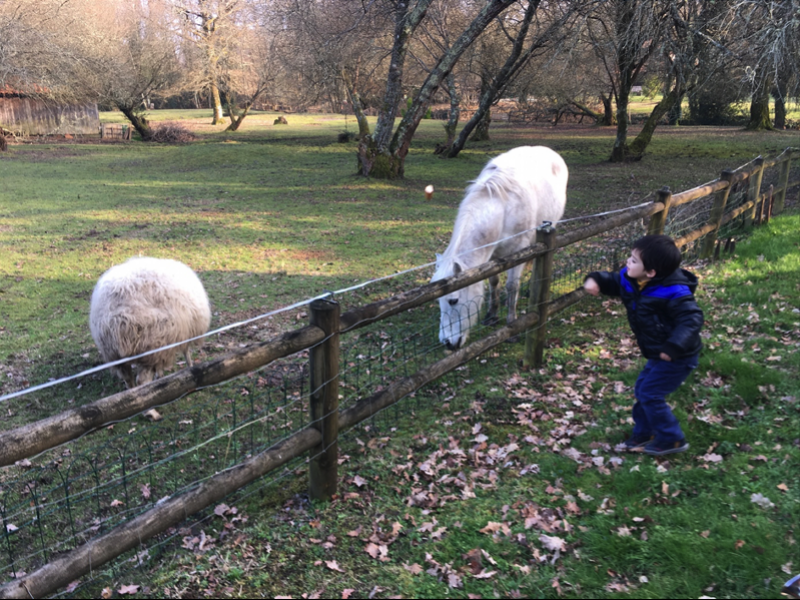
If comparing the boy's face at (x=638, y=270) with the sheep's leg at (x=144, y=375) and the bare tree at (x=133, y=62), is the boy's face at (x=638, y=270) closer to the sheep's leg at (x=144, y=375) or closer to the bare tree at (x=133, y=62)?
the sheep's leg at (x=144, y=375)

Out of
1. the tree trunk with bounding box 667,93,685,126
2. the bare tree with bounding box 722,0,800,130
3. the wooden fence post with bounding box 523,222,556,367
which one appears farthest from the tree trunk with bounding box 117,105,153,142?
the wooden fence post with bounding box 523,222,556,367

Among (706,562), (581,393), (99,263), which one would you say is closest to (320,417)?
(706,562)

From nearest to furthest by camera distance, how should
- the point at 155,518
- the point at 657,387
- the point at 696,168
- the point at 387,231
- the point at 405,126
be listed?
the point at 155,518
the point at 657,387
the point at 387,231
the point at 405,126
the point at 696,168

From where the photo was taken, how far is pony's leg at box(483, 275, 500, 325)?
22.7 feet

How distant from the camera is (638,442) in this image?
166 inches

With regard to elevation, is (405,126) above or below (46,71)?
Result: below

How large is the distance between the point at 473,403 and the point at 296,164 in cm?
2023

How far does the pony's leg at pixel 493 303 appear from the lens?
6.91m

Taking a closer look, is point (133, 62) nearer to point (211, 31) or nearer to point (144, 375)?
point (211, 31)

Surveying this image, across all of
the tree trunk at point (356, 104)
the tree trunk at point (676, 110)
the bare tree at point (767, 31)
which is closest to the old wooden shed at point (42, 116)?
the tree trunk at point (356, 104)

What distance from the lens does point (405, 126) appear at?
18281 mm

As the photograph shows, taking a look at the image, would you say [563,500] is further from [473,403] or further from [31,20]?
[31,20]

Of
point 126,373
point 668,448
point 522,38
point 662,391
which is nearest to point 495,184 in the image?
point 662,391

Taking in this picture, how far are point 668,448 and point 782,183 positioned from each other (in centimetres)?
962
